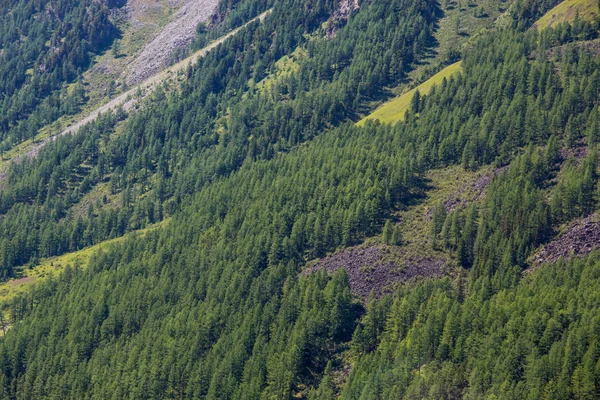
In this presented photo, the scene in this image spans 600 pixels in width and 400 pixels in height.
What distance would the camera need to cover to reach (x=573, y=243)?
7146 inches

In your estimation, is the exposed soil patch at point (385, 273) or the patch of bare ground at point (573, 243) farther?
the exposed soil patch at point (385, 273)

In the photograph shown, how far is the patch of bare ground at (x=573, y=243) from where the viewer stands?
586ft

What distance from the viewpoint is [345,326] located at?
594ft

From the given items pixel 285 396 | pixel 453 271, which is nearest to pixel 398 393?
pixel 285 396

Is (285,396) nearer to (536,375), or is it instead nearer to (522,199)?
(536,375)

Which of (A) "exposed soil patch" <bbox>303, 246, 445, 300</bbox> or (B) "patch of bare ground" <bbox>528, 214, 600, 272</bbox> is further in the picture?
(A) "exposed soil patch" <bbox>303, 246, 445, 300</bbox>

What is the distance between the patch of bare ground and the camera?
17862 cm

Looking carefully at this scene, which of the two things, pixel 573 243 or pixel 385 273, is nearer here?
pixel 573 243

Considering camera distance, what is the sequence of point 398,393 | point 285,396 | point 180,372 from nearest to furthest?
1. point 398,393
2. point 285,396
3. point 180,372

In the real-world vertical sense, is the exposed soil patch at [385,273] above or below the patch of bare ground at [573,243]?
above

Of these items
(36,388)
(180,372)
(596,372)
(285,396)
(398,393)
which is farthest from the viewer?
(36,388)

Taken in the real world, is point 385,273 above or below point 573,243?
above

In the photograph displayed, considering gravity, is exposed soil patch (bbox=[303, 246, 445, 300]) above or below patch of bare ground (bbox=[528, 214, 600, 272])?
above

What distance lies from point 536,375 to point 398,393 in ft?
80.1
